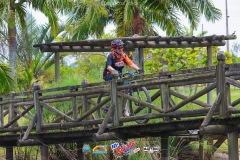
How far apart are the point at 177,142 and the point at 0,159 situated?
18.2 feet

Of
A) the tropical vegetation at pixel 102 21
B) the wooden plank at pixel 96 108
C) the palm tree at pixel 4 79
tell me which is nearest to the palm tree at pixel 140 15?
the tropical vegetation at pixel 102 21

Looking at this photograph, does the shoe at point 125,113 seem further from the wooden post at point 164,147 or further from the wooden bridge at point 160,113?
the wooden post at point 164,147

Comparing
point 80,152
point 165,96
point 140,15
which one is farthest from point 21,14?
point 165,96

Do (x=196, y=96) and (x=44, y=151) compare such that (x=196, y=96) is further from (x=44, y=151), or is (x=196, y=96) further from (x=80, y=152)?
(x=80, y=152)

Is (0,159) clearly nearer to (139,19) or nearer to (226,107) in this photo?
(139,19)

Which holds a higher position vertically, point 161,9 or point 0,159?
point 161,9

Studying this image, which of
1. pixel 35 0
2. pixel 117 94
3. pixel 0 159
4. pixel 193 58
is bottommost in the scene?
pixel 0 159

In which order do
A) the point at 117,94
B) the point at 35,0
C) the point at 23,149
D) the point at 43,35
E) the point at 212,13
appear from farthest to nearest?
the point at 43,35 → the point at 212,13 → the point at 35,0 → the point at 23,149 → the point at 117,94

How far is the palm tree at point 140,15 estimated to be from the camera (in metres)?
26.8

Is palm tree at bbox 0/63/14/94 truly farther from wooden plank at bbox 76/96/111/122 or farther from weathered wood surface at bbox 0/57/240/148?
wooden plank at bbox 76/96/111/122

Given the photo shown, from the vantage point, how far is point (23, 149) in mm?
21297

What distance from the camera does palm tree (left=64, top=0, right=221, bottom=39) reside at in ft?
88.1

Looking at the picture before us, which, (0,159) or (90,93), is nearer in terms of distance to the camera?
(90,93)

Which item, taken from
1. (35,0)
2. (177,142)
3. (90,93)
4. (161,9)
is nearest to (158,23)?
(161,9)
